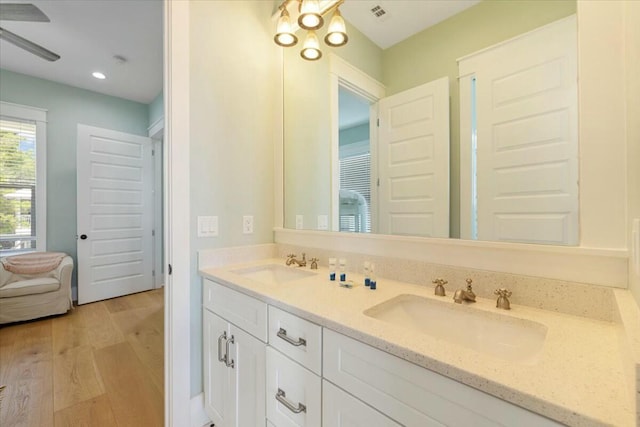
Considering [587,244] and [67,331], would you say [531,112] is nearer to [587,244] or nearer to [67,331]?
[587,244]

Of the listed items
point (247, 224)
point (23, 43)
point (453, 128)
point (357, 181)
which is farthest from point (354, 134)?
point (23, 43)

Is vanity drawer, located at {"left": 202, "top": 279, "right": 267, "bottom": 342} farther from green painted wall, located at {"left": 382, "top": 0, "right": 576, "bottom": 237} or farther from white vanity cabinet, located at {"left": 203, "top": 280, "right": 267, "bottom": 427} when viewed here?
green painted wall, located at {"left": 382, "top": 0, "right": 576, "bottom": 237}

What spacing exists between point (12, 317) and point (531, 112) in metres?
4.51

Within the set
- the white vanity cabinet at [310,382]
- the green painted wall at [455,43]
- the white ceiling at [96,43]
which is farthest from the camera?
the white ceiling at [96,43]

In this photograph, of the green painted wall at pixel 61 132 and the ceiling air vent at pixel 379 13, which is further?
the green painted wall at pixel 61 132

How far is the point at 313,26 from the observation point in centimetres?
146

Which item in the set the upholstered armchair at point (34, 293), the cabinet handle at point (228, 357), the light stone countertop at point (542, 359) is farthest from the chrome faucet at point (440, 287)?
the upholstered armchair at point (34, 293)

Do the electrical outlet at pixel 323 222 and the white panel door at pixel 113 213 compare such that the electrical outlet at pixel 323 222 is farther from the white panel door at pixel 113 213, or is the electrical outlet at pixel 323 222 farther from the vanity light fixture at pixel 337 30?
the white panel door at pixel 113 213

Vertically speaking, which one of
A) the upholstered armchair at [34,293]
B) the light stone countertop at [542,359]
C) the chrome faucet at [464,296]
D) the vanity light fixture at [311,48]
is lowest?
the upholstered armchair at [34,293]

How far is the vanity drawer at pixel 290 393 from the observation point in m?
0.89

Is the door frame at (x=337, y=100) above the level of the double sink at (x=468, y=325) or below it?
above

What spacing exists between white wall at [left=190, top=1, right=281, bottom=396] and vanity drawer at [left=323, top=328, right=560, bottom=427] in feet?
3.40

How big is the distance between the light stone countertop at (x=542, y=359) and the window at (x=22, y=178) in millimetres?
4173

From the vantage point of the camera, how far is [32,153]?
11.4 ft
